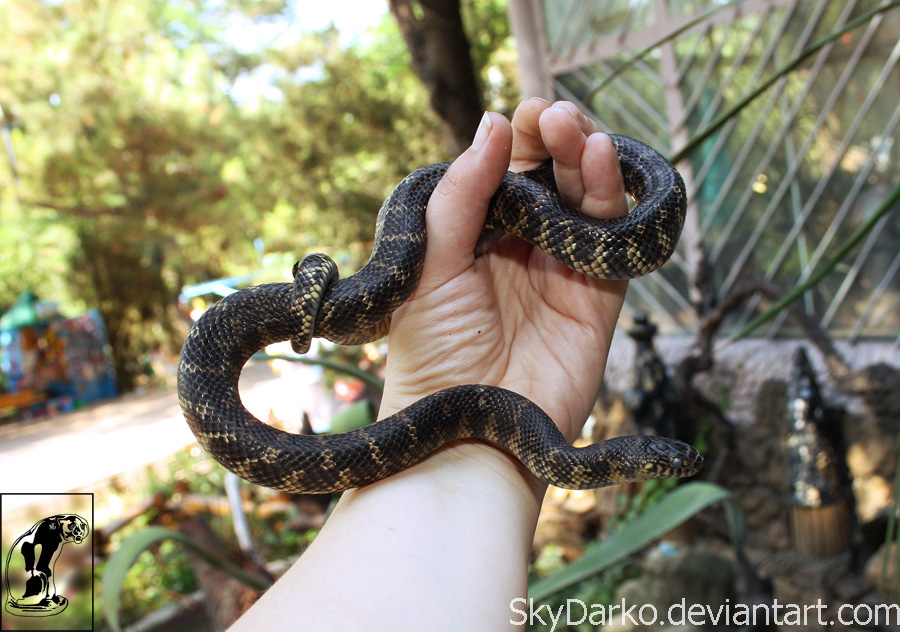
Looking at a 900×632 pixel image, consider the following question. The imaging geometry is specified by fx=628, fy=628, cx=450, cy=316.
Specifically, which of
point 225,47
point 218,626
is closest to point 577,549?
point 218,626

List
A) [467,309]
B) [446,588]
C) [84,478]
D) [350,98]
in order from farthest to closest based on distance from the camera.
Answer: [350,98], [84,478], [467,309], [446,588]

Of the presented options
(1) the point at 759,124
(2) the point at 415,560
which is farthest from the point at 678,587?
(1) the point at 759,124

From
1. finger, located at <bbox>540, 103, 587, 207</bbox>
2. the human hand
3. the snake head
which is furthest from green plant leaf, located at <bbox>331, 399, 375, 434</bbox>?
finger, located at <bbox>540, 103, 587, 207</bbox>

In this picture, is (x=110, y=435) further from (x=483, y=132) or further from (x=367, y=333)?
(x=483, y=132)

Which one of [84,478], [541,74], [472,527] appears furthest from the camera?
[84,478]

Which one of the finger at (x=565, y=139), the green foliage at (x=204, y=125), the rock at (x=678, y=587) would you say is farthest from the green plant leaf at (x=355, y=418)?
the green foliage at (x=204, y=125)

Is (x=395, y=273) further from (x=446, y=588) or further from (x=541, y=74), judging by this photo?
(x=541, y=74)
